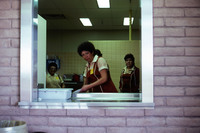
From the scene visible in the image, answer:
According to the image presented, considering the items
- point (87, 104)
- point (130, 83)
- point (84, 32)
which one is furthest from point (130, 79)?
point (84, 32)

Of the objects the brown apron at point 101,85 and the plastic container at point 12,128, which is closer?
the plastic container at point 12,128

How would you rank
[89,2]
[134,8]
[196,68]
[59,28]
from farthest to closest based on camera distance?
[59,28], [134,8], [89,2], [196,68]

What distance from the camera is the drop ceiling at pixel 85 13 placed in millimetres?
5645

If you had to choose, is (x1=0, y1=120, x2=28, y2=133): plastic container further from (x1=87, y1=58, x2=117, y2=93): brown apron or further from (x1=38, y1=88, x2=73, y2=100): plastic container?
(x1=87, y1=58, x2=117, y2=93): brown apron

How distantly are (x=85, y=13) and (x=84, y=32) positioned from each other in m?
2.39

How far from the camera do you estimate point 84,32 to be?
8969 millimetres

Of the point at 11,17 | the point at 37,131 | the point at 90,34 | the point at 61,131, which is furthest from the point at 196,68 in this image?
the point at 90,34

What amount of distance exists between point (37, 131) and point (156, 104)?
44.0 inches

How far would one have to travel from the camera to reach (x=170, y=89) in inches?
78.4

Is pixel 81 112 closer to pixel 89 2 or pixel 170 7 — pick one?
pixel 170 7

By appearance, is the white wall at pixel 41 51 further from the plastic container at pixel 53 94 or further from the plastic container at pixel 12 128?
the plastic container at pixel 12 128

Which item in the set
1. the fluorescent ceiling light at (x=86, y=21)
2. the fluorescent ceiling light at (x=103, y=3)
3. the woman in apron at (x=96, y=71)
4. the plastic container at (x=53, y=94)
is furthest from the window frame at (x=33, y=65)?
the fluorescent ceiling light at (x=86, y=21)

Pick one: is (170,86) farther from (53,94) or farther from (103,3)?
(103,3)

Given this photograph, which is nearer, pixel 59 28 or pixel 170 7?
pixel 170 7
